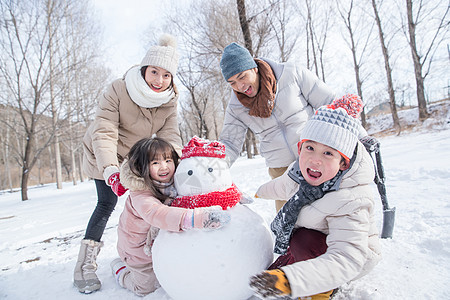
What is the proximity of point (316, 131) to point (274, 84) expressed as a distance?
2.88ft

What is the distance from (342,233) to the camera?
116 centimetres

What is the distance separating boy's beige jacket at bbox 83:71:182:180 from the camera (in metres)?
1.90

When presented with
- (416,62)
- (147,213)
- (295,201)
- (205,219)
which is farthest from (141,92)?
(416,62)

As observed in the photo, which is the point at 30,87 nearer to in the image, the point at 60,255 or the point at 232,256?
Answer: the point at 60,255

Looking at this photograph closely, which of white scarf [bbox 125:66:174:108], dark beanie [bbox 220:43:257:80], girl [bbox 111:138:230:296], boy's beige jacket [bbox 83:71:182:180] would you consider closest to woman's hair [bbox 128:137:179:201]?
girl [bbox 111:138:230:296]

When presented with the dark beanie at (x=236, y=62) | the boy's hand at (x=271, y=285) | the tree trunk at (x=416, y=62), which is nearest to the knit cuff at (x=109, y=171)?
the dark beanie at (x=236, y=62)

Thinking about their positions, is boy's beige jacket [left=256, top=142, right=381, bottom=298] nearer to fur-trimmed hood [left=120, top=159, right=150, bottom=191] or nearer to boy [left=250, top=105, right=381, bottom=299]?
boy [left=250, top=105, right=381, bottom=299]

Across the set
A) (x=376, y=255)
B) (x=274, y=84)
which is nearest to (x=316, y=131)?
(x=376, y=255)

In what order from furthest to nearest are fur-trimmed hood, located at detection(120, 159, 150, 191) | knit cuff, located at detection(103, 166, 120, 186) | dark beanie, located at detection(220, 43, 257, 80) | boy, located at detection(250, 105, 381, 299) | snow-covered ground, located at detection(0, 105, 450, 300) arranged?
dark beanie, located at detection(220, 43, 257, 80) → knit cuff, located at detection(103, 166, 120, 186) → fur-trimmed hood, located at detection(120, 159, 150, 191) → snow-covered ground, located at detection(0, 105, 450, 300) → boy, located at detection(250, 105, 381, 299)

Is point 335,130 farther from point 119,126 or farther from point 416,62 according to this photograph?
point 416,62

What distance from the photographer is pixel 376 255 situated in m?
1.31

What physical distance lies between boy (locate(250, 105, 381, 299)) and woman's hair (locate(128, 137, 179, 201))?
794mm

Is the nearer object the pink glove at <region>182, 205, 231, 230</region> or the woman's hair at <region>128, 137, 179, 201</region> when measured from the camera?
the pink glove at <region>182, 205, 231, 230</region>

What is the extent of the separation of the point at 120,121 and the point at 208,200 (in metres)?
1.17
